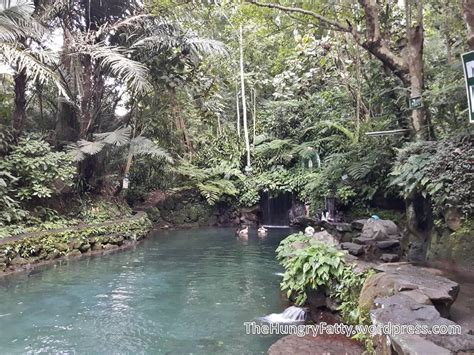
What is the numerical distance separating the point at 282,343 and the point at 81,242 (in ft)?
23.3

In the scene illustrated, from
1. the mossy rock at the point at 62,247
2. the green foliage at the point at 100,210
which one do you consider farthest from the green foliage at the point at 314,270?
the green foliage at the point at 100,210

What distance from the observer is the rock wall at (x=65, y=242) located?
7859 mm

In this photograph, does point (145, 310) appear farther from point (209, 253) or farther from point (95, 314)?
point (209, 253)

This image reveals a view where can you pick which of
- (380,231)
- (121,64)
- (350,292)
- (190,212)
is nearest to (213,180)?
(190,212)

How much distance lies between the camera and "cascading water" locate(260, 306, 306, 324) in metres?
5.09

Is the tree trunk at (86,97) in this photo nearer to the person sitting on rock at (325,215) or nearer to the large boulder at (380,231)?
the person sitting on rock at (325,215)

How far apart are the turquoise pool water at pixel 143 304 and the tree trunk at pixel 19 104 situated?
3971 mm

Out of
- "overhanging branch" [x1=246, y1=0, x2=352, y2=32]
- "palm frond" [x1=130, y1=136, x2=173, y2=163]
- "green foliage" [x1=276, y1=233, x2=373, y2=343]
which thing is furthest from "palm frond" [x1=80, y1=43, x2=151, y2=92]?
"green foliage" [x1=276, y1=233, x2=373, y2=343]

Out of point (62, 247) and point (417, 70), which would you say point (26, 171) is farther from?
point (417, 70)

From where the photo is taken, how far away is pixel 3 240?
775 cm

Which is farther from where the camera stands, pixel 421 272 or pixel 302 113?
pixel 302 113

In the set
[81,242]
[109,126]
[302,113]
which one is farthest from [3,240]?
[302,113]

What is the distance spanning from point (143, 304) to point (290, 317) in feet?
7.61

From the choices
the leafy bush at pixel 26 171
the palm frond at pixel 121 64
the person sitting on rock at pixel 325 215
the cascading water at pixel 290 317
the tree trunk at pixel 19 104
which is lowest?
the cascading water at pixel 290 317
